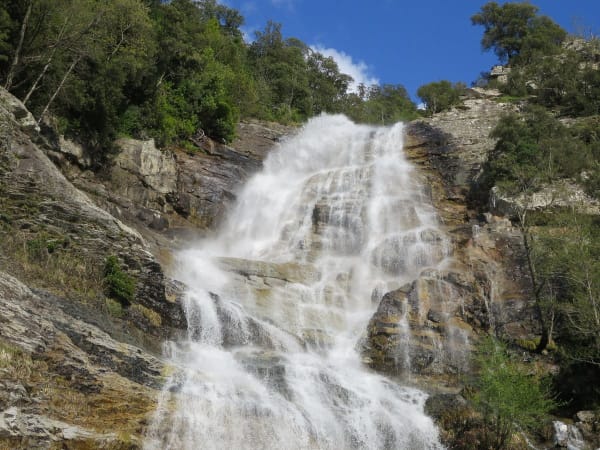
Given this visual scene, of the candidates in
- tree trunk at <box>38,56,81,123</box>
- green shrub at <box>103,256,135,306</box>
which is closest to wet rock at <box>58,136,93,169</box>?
tree trunk at <box>38,56,81,123</box>

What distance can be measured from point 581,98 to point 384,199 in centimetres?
2064

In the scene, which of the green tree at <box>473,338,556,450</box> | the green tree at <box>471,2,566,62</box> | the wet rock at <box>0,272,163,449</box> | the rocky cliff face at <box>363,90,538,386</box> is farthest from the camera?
the green tree at <box>471,2,566,62</box>

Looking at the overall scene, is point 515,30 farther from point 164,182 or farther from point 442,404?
point 442,404

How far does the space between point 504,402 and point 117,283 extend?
1254 cm

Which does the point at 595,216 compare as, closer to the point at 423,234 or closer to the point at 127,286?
the point at 423,234

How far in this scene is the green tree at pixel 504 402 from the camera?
16438 mm

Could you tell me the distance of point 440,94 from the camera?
58.1 m

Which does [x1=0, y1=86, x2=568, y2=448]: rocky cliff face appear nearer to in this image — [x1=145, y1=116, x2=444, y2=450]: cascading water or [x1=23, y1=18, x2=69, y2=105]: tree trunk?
[x1=145, y1=116, x2=444, y2=450]: cascading water

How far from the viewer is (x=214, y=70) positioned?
41.6 meters

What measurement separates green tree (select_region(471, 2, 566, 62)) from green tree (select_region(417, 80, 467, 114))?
981 cm

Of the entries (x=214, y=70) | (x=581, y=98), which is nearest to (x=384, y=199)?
(x=214, y=70)

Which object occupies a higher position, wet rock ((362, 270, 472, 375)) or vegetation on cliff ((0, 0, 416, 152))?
vegetation on cliff ((0, 0, 416, 152))

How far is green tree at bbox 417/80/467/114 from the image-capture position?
187 ft

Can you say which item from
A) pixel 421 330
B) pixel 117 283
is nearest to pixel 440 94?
pixel 421 330
